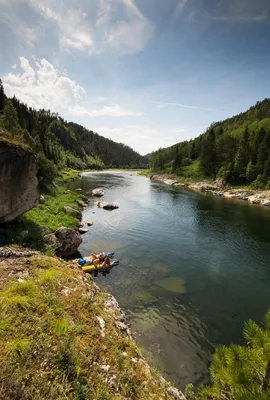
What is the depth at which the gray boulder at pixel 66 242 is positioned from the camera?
74.9ft

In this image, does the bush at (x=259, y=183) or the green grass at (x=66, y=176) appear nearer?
the bush at (x=259, y=183)

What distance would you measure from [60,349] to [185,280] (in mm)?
16009

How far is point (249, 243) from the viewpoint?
30734 millimetres

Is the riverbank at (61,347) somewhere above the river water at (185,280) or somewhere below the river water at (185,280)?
above

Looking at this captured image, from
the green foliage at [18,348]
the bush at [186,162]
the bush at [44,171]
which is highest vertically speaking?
the bush at [186,162]

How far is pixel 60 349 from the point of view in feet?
22.1

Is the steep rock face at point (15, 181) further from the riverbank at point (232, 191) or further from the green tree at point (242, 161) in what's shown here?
the green tree at point (242, 161)

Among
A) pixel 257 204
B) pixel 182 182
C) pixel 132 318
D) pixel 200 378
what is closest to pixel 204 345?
pixel 200 378

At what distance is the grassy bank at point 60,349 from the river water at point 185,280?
5274 millimetres

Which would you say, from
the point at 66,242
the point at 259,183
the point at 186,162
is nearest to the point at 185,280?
the point at 66,242

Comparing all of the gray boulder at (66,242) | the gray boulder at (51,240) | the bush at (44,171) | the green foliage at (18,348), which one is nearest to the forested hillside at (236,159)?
the bush at (44,171)

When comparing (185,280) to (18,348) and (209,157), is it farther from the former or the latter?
(209,157)

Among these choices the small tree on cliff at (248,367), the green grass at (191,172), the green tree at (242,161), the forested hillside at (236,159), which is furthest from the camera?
the green grass at (191,172)

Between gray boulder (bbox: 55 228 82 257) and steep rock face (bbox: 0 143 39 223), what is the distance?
4612 mm
